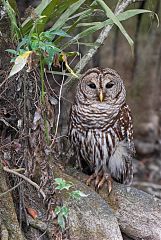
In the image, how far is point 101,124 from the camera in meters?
4.27

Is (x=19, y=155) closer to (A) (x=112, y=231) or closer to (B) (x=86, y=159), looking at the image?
(A) (x=112, y=231)

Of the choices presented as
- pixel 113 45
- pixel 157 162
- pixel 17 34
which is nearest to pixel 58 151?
pixel 17 34

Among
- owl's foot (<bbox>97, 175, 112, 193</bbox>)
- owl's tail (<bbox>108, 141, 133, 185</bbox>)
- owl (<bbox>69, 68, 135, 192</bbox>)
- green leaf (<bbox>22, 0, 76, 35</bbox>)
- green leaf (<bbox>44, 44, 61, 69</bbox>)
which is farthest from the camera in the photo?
owl's tail (<bbox>108, 141, 133, 185</bbox>)

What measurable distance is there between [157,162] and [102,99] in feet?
12.2

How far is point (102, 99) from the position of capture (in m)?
4.32

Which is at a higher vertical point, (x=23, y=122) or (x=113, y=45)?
(x=113, y=45)

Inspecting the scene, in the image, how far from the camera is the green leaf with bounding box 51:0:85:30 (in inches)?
144

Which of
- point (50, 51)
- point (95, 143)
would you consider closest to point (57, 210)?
point (50, 51)

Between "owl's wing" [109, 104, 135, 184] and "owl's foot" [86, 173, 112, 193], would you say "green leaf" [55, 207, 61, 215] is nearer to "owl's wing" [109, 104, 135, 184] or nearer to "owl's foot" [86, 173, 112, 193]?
"owl's foot" [86, 173, 112, 193]

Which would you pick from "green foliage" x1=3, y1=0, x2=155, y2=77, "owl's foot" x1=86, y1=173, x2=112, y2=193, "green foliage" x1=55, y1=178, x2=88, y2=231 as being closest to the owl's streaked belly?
"owl's foot" x1=86, y1=173, x2=112, y2=193

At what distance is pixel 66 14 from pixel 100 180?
3.69 ft

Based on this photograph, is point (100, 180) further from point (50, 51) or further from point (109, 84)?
point (50, 51)

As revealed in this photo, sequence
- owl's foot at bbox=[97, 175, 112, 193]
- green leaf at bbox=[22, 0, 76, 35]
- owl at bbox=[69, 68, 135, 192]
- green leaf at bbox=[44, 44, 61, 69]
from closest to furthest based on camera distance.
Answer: green leaf at bbox=[44, 44, 61, 69], green leaf at bbox=[22, 0, 76, 35], owl's foot at bbox=[97, 175, 112, 193], owl at bbox=[69, 68, 135, 192]

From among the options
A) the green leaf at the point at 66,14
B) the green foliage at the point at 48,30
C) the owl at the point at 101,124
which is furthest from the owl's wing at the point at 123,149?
the green leaf at the point at 66,14
